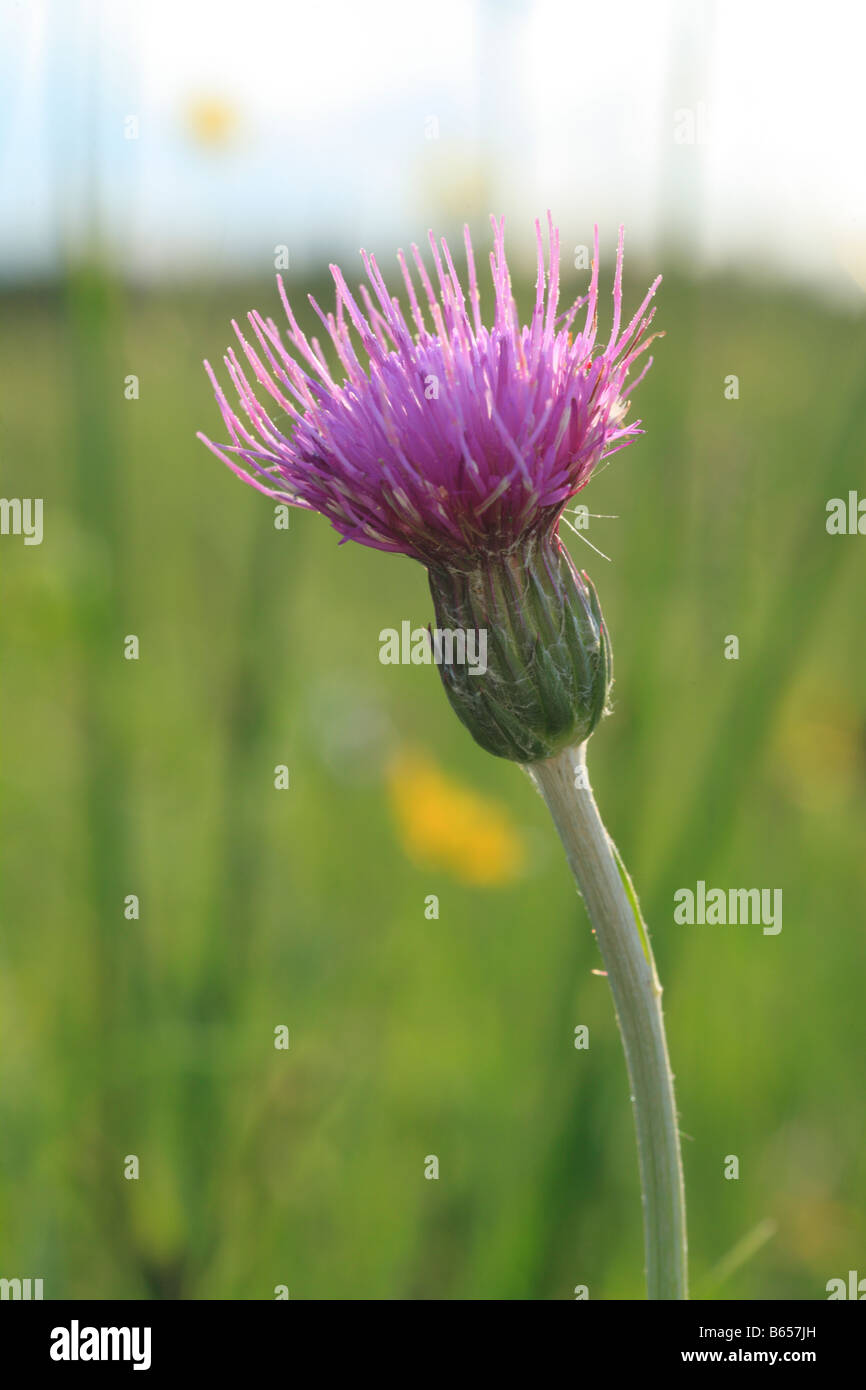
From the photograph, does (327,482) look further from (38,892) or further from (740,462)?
(38,892)

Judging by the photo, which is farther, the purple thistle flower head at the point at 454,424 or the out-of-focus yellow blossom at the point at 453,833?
the out-of-focus yellow blossom at the point at 453,833

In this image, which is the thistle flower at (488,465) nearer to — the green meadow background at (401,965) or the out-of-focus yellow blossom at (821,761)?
the green meadow background at (401,965)

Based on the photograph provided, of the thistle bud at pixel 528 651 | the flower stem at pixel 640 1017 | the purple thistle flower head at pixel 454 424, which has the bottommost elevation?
the flower stem at pixel 640 1017

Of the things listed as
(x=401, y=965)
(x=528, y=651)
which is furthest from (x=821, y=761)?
(x=528, y=651)

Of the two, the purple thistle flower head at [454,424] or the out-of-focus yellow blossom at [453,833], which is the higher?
the purple thistle flower head at [454,424]

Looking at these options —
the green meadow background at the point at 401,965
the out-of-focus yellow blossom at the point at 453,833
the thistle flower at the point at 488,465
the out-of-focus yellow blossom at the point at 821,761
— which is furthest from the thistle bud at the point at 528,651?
the out-of-focus yellow blossom at the point at 821,761

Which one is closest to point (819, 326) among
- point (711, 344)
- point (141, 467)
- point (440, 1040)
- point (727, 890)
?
point (711, 344)

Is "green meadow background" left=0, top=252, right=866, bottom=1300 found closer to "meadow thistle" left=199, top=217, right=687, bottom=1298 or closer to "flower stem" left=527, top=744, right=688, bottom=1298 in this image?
"flower stem" left=527, top=744, right=688, bottom=1298

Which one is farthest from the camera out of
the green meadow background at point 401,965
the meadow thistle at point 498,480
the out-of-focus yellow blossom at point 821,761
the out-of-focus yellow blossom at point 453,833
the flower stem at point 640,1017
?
the out-of-focus yellow blossom at point 821,761
